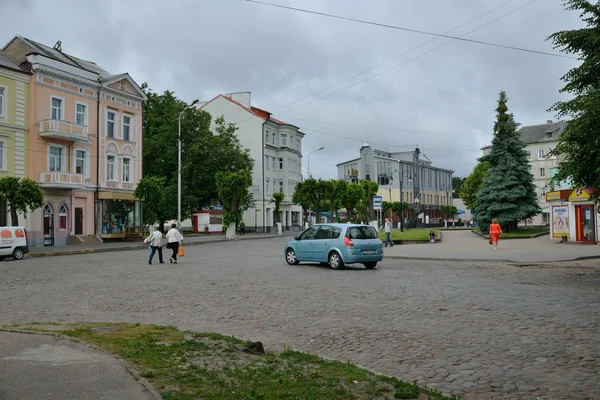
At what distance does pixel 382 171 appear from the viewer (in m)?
117

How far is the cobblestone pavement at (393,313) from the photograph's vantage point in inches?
264

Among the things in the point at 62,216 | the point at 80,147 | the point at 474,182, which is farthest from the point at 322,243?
the point at 474,182

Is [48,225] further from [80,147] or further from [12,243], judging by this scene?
[12,243]

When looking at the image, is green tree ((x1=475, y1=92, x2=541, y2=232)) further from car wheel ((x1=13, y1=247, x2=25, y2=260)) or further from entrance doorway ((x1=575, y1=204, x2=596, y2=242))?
car wheel ((x1=13, y1=247, x2=25, y2=260))

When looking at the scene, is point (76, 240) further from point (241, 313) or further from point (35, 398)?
point (35, 398)

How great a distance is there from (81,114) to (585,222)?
36.2 meters

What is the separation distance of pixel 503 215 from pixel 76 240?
34491 millimetres

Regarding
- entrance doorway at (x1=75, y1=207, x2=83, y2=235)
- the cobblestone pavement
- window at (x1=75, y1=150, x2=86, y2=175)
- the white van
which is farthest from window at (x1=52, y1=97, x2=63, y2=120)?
the cobblestone pavement

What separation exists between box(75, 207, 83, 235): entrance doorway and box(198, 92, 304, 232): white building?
117ft

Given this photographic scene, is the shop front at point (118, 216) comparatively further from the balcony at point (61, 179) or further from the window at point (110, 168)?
the balcony at point (61, 179)

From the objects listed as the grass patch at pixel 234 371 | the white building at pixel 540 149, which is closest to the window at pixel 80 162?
the grass patch at pixel 234 371

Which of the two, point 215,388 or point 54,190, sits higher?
point 54,190

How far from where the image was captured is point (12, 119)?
37344mm

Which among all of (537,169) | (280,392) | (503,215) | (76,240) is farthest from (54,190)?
(537,169)
